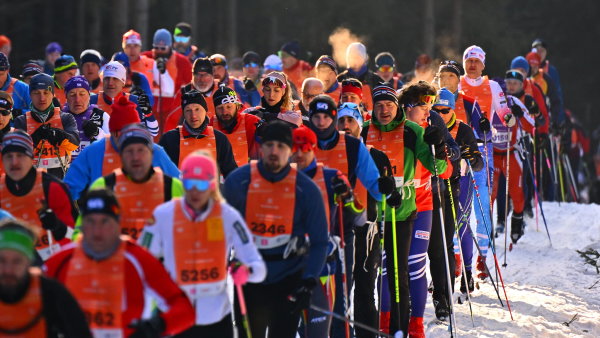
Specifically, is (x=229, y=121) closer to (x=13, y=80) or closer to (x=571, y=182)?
(x=13, y=80)

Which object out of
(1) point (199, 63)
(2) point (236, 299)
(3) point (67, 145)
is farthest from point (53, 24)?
(2) point (236, 299)

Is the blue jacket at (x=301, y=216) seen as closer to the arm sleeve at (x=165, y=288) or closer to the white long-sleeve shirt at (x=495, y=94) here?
the arm sleeve at (x=165, y=288)

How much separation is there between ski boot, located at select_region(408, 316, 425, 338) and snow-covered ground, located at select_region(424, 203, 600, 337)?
1.66ft

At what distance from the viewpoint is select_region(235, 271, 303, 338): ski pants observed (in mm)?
6949

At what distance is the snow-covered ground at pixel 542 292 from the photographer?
981cm

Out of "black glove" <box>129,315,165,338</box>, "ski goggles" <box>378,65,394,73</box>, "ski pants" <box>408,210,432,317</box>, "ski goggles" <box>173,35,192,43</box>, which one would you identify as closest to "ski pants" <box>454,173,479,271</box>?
"ski pants" <box>408,210,432,317</box>

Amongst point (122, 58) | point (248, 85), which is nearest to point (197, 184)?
point (122, 58)

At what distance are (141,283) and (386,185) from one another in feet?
8.61

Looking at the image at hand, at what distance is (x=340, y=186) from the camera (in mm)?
7266

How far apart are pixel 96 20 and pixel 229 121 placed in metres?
19.0

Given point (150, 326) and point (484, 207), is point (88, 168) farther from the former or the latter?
point (484, 207)

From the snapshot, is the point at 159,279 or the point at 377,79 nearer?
the point at 159,279

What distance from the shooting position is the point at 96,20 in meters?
27.6

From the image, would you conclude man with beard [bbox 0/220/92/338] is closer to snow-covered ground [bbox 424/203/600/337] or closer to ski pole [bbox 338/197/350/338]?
ski pole [bbox 338/197/350/338]
